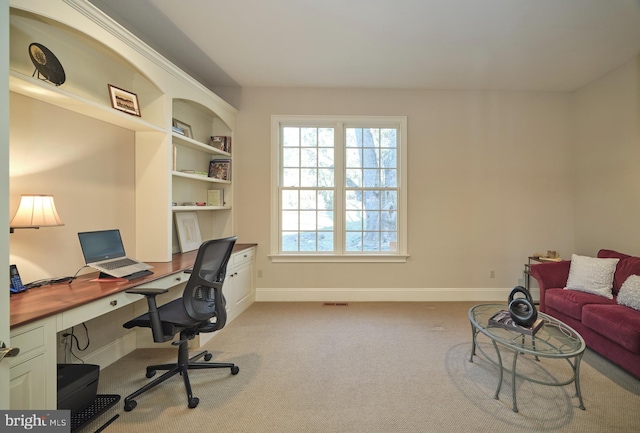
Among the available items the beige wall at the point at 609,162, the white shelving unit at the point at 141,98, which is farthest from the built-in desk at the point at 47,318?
the beige wall at the point at 609,162

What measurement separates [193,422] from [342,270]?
2516mm

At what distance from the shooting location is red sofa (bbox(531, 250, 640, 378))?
6.63ft

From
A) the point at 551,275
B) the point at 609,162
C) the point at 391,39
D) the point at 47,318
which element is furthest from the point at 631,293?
the point at 47,318

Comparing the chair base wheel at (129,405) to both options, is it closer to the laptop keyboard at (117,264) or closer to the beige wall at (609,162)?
the laptop keyboard at (117,264)

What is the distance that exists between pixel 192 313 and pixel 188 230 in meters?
1.57

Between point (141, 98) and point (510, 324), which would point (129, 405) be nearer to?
point (141, 98)

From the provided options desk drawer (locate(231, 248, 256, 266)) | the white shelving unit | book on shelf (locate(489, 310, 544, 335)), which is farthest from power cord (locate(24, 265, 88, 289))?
book on shelf (locate(489, 310, 544, 335))

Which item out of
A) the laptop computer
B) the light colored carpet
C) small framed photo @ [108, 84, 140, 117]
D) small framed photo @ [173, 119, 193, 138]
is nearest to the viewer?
the light colored carpet

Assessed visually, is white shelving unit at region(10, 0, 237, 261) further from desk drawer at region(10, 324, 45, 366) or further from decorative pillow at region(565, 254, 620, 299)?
decorative pillow at region(565, 254, 620, 299)

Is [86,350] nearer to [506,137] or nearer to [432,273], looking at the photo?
[432,273]

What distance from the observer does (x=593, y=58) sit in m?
3.02

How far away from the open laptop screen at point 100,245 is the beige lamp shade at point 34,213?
209 millimetres

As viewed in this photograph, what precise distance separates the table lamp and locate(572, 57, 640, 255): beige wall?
531cm

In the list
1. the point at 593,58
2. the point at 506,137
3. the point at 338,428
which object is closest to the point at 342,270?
the point at 338,428
